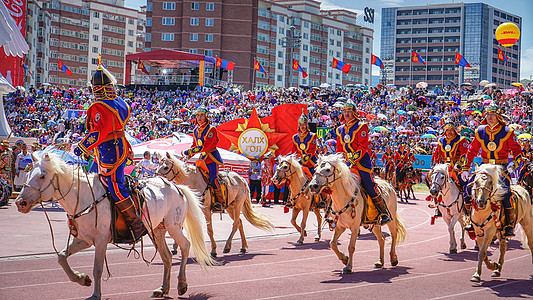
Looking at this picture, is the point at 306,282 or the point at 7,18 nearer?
the point at 306,282

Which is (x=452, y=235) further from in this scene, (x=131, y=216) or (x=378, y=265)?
(x=131, y=216)

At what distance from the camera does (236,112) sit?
4441 cm

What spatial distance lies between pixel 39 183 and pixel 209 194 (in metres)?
5.59

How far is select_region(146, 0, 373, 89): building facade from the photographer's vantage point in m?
95.1

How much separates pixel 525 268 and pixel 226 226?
330 inches

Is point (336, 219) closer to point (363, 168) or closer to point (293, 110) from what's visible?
point (363, 168)

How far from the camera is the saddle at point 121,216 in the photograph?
26.3ft

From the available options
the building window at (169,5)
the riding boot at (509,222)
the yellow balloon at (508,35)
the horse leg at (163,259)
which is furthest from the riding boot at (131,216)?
the building window at (169,5)

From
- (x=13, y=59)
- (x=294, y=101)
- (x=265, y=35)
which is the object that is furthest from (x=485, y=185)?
(x=265, y=35)

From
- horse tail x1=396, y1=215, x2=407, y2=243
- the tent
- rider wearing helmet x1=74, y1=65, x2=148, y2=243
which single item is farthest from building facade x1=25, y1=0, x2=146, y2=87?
rider wearing helmet x1=74, y1=65, x2=148, y2=243

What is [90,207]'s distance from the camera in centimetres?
777

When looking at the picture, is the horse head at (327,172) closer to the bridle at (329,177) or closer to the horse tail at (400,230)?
the bridle at (329,177)

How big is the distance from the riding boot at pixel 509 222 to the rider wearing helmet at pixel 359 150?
1992mm

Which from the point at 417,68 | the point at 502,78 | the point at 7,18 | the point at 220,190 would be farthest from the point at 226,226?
the point at 502,78
